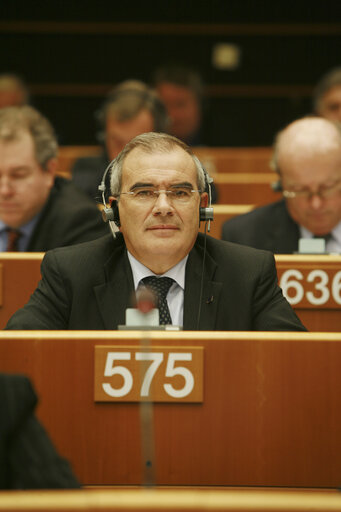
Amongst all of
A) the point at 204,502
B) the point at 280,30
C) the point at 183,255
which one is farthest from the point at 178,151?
the point at 280,30

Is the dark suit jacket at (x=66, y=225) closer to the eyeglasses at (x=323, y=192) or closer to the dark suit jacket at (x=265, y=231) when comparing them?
the dark suit jacket at (x=265, y=231)

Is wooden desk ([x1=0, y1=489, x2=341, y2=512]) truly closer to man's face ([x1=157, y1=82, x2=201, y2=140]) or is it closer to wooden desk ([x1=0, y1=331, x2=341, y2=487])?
wooden desk ([x1=0, y1=331, x2=341, y2=487])

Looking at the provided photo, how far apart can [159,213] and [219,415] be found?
86 centimetres

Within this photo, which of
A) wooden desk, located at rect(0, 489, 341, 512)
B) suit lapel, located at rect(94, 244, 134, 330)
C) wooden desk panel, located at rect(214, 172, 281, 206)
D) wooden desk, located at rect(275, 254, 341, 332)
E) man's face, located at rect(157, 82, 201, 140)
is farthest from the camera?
man's face, located at rect(157, 82, 201, 140)

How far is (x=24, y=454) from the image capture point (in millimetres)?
1304

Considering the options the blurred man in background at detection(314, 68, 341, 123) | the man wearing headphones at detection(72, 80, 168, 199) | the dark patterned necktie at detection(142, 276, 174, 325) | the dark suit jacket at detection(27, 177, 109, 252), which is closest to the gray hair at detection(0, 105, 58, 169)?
the dark suit jacket at detection(27, 177, 109, 252)

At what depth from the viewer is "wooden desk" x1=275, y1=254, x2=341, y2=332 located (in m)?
2.59

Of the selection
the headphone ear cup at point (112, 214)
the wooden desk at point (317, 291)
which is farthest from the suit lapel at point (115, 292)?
the wooden desk at point (317, 291)

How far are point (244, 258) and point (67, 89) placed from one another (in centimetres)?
569

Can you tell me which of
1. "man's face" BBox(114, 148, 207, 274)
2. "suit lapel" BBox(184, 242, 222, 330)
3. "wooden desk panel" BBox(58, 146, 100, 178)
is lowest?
"suit lapel" BBox(184, 242, 222, 330)

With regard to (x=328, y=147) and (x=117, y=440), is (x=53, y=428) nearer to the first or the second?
(x=117, y=440)

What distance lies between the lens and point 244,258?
249 cm

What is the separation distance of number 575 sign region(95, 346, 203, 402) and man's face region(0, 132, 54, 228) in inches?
75.0

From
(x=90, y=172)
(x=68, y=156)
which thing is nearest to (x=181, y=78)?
(x=68, y=156)
